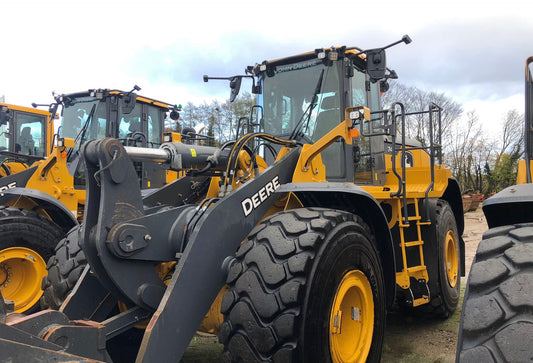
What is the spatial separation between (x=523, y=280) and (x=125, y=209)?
194 centimetres

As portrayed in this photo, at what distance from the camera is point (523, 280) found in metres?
1.58

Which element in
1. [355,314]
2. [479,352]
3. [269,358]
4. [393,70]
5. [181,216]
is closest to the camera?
[479,352]

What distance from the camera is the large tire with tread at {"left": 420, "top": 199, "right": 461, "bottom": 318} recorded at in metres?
4.90

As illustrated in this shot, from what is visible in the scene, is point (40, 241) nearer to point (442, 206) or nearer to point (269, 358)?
point (269, 358)

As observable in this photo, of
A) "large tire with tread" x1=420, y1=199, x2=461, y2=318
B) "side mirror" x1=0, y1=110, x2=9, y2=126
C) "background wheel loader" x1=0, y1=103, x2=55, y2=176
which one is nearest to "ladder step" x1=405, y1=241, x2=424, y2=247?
"large tire with tread" x1=420, y1=199, x2=461, y2=318

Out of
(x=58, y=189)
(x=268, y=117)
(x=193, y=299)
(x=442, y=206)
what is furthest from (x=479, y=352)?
(x=58, y=189)

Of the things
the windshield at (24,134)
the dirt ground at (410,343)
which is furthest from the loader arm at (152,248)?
the windshield at (24,134)

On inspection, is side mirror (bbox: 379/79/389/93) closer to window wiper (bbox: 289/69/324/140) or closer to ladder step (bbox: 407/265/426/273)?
window wiper (bbox: 289/69/324/140)

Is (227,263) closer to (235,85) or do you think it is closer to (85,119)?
(235,85)

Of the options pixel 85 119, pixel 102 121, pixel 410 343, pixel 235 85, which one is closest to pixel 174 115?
pixel 102 121

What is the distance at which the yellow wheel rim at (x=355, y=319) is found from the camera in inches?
118

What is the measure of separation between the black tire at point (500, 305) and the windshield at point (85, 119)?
7785mm

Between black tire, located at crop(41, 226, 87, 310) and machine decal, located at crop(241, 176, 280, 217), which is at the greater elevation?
machine decal, located at crop(241, 176, 280, 217)

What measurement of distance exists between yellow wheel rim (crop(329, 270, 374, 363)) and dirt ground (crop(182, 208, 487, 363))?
108cm
